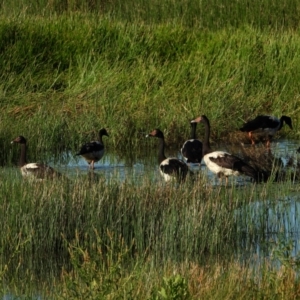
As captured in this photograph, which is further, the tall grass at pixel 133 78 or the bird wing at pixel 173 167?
the tall grass at pixel 133 78

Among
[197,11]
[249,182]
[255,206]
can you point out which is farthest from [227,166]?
[197,11]

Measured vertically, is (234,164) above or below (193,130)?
above

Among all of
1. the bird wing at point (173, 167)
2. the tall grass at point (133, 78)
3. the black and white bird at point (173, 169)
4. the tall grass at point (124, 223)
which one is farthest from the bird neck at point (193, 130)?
the tall grass at point (124, 223)

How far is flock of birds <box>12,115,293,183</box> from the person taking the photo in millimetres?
12062

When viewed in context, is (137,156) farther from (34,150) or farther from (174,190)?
(174,190)

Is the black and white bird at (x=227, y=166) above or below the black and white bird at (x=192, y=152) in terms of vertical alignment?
above

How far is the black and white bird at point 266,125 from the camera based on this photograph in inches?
603

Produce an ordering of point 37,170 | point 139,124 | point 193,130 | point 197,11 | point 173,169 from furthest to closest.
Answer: point 197,11 → point 139,124 → point 193,130 → point 173,169 → point 37,170

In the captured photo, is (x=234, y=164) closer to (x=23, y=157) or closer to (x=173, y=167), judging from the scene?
(x=173, y=167)

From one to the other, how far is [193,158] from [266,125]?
6.75 ft

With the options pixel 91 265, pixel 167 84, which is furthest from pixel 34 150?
pixel 91 265

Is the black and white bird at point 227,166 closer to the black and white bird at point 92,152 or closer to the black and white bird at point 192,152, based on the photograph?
the black and white bird at point 192,152

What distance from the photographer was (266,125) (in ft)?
50.6

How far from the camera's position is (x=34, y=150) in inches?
565
